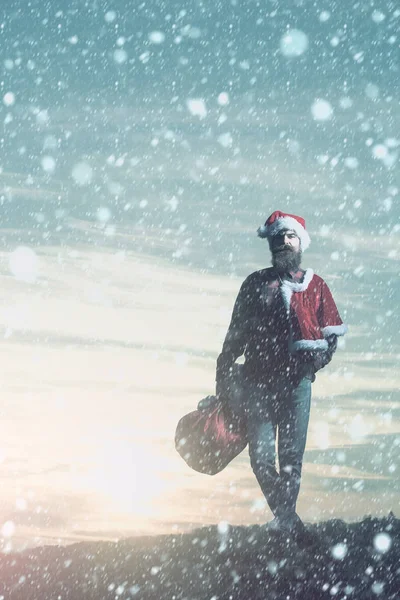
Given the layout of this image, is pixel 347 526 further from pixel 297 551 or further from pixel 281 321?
pixel 281 321

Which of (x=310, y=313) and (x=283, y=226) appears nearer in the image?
(x=310, y=313)

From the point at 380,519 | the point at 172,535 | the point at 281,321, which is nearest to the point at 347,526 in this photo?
the point at 380,519

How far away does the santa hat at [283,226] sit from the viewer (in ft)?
27.8

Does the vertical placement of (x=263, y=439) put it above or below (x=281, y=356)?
below

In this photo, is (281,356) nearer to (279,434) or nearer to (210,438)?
(279,434)

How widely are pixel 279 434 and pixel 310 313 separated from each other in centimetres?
114

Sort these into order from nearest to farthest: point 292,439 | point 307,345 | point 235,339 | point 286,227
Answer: point 307,345 < point 292,439 < point 235,339 < point 286,227

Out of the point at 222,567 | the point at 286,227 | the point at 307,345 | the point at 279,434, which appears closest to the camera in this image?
the point at 307,345

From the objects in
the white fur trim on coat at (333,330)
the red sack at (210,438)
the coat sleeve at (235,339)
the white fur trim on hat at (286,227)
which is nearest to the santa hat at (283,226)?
the white fur trim on hat at (286,227)

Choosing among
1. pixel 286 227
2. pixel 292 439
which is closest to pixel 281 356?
pixel 292 439

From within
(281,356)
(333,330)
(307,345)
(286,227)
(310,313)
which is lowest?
(281,356)

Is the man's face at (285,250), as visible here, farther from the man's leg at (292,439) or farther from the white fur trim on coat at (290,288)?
the man's leg at (292,439)

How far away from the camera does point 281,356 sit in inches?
322

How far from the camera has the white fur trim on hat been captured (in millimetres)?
8453
